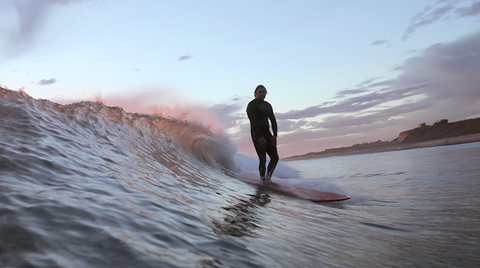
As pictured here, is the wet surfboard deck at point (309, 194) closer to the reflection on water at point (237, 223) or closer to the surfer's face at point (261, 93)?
the surfer's face at point (261, 93)

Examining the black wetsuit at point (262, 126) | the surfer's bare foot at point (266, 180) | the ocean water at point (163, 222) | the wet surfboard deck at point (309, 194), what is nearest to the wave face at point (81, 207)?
the ocean water at point (163, 222)

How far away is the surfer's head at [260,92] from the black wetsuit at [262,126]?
0.30 feet

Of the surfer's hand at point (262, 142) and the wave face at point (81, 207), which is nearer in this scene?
the wave face at point (81, 207)

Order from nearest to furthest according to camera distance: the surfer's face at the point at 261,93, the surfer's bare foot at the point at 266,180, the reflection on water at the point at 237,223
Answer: the reflection on water at the point at 237,223 → the surfer's bare foot at the point at 266,180 → the surfer's face at the point at 261,93

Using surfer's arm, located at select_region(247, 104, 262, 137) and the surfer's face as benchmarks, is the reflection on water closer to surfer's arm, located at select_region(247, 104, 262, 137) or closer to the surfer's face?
surfer's arm, located at select_region(247, 104, 262, 137)

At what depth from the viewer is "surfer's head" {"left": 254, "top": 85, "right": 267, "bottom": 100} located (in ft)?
21.8

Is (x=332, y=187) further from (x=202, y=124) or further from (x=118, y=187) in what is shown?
(x=202, y=124)

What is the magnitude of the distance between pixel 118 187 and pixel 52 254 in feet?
4.81

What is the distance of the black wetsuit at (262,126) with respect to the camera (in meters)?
6.57

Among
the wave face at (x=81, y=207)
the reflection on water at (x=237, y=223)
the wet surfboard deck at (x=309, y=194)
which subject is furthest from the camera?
the wet surfboard deck at (x=309, y=194)

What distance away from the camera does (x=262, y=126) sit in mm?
6605

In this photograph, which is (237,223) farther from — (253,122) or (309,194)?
(253,122)

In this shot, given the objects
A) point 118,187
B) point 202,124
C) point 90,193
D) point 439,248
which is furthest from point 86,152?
point 202,124

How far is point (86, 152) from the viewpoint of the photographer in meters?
4.01
